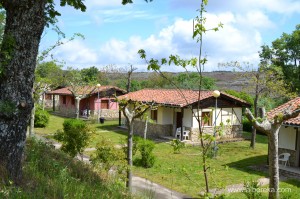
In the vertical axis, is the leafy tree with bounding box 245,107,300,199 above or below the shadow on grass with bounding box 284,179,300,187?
above

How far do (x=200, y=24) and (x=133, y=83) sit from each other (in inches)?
1797

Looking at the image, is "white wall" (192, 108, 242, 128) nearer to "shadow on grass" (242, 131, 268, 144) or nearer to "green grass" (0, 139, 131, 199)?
"shadow on grass" (242, 131, 268, 144)

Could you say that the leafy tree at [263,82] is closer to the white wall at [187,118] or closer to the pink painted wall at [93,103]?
the white wall at [187,118]

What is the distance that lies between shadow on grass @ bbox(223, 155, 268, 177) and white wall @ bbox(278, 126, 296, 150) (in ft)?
4.92

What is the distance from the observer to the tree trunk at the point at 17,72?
4809 millimetres

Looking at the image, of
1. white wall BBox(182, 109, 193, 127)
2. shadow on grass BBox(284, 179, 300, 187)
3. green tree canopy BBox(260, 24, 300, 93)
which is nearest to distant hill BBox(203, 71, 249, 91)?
green tree canopy BBox(260, 24, 300, 93)

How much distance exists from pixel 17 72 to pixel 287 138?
51.8 feet

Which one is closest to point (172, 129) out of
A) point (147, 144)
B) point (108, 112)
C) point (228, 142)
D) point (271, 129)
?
point (228, 142)

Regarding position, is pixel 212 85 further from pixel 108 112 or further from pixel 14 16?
pixel 14 16

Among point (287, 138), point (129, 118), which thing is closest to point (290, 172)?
point (287, 138)

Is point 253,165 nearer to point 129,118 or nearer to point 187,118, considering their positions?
point 187,118

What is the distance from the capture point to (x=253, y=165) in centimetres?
1809

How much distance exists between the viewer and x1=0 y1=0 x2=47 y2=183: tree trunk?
4809 millimetres

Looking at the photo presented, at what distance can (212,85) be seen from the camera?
42375 millimetres
